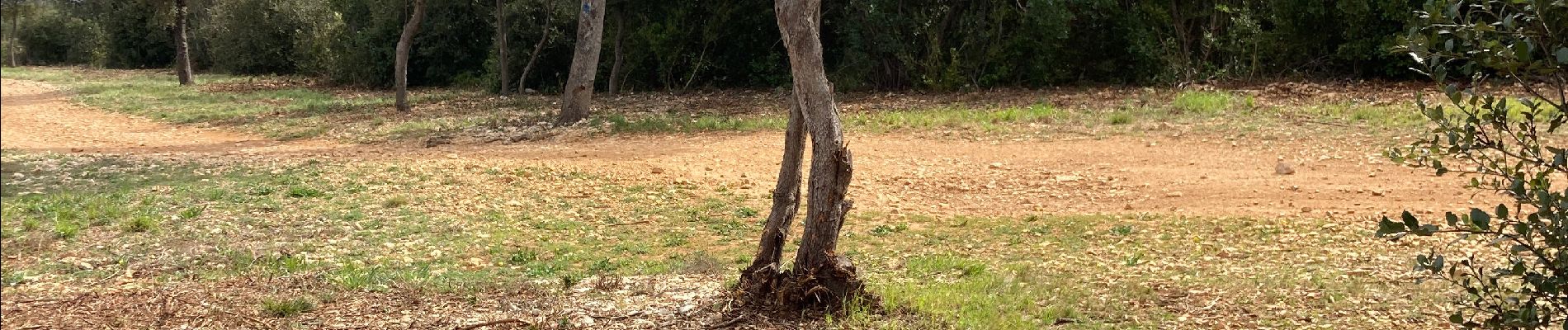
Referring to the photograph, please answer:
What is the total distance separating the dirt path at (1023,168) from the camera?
8102 millimetres

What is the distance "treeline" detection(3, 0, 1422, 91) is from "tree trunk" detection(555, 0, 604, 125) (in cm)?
384

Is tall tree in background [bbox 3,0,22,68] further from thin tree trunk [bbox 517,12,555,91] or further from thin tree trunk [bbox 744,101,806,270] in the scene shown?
thin tree trunk [bbox 744,101,806,270]

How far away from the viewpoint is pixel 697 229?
789cm

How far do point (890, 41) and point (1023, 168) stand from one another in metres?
6.58

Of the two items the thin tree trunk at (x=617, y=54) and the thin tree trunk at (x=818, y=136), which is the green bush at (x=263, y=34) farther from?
the thin tree trunk at (x=818, y=136)

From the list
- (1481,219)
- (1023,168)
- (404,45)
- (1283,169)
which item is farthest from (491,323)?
(404,45)

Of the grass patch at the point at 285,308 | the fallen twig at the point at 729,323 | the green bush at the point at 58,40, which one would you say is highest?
the fallen twig at the point at 729,323

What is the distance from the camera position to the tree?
5.27 m

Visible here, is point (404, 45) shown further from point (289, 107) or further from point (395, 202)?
point (395, 202)

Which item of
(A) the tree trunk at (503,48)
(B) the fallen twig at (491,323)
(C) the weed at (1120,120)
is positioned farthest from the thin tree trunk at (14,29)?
(B) the fallen twig at (491,323)

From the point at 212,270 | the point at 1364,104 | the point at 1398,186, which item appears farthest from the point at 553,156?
the point at 1364,104

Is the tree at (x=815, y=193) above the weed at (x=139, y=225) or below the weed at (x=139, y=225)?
above

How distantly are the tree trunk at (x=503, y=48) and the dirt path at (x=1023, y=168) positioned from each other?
5.36 meters

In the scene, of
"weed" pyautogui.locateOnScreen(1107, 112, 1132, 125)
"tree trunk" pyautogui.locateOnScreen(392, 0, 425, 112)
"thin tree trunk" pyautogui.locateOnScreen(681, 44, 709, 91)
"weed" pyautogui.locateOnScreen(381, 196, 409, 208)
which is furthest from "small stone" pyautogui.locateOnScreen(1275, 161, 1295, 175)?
"tree trunk" pyautogui.locateOnScreen(392, 0, 425, 112)
